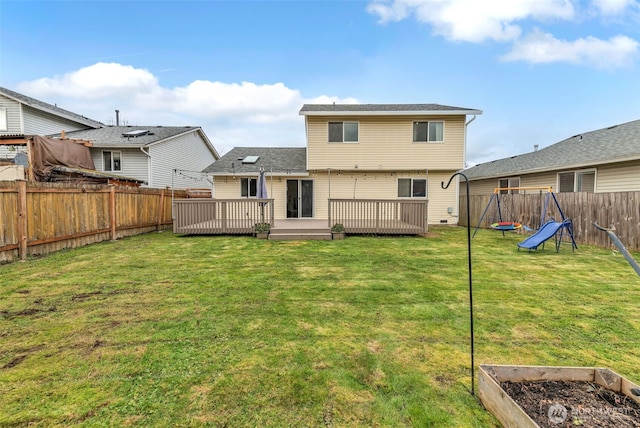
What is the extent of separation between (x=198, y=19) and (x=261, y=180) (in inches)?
303

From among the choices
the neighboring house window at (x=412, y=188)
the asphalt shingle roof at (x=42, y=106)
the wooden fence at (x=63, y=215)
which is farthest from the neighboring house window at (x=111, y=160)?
the neighboring house window at (x=412, y=188)

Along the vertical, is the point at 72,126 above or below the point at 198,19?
below

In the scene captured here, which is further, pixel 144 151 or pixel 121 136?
pixel 121 136

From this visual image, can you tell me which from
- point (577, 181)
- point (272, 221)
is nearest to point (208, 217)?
point (272, 221)

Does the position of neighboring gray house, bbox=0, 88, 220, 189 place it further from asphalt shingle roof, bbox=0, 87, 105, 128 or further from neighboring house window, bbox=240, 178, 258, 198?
neighboring house window, bbox=240, 178, 258, 198

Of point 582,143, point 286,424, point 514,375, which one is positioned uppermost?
point 582,143

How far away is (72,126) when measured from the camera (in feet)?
59.8

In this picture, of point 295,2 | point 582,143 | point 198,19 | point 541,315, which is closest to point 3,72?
point 198,19

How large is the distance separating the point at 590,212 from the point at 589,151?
4.47 metres

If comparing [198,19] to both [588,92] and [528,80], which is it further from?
[588,92]

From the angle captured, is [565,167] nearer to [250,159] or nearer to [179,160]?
[250,159]

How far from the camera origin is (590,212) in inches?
344

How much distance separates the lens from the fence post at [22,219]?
607 centimetres

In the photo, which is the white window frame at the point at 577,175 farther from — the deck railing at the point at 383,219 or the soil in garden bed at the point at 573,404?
the soil in garden bed at the point at 573,404
